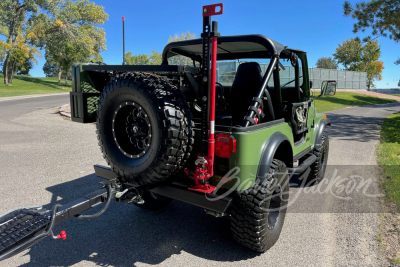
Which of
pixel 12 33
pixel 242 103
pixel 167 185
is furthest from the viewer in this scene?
pixel 12 33

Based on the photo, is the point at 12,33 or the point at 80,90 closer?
the point at 80,90

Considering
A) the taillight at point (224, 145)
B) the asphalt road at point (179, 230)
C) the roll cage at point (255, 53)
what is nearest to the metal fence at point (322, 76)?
the roll cage at point (255, 53)

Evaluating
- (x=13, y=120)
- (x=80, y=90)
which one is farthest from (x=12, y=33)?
(x=80, y=90)

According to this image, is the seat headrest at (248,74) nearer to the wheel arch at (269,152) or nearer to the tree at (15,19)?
the wheel arch at (269,152)

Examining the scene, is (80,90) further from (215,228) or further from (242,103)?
(215,228)

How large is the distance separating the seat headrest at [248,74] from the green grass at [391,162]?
2782mm

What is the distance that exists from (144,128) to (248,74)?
148 cm

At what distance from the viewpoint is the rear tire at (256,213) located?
2.77 meters

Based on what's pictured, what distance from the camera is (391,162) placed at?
6449mm

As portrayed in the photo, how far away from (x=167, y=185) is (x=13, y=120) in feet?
35.4

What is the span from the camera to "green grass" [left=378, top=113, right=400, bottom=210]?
183 inches

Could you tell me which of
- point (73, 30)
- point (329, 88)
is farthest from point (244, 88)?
point (73, 30)

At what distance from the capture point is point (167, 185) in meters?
2.84

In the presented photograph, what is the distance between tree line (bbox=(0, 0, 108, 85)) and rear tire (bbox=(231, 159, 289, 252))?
3305cm
